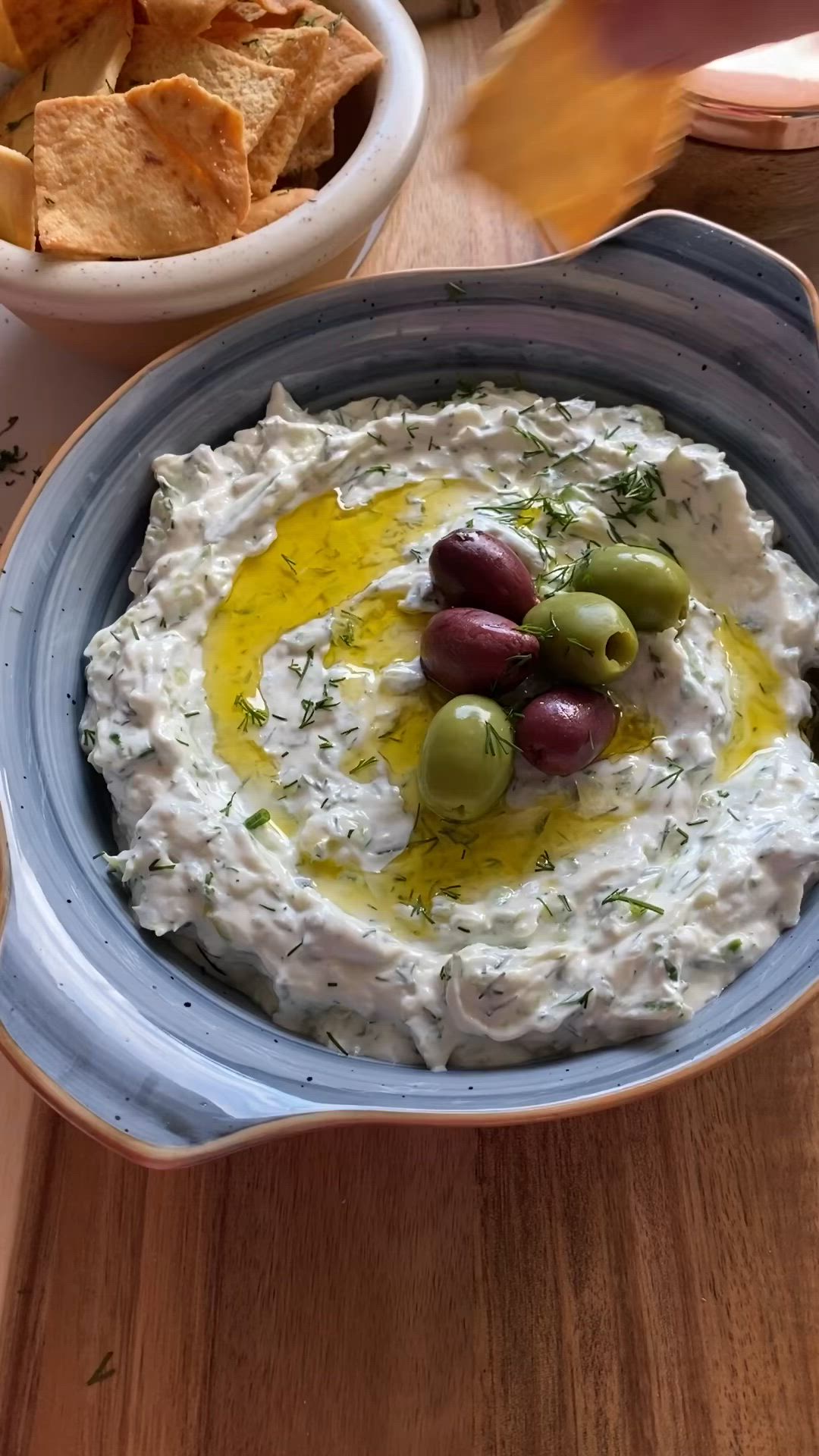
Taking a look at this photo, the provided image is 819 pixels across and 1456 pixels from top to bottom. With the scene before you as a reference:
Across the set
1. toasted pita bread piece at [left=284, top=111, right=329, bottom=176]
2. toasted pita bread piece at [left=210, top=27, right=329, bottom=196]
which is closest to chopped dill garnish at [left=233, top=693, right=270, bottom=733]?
toasted pita bread piece at [left=210, top=27, right=329, bottom=196]

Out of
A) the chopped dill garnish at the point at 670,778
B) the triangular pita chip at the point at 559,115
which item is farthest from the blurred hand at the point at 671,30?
the chopped dill garnish at the point at 670,778

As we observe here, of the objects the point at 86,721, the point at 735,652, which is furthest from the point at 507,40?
the point at 86,721

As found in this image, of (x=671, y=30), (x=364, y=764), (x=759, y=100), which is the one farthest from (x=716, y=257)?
(x=364, y=764)

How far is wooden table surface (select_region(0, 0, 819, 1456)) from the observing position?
4.17 feet

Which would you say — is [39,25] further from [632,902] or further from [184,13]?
[632,902]

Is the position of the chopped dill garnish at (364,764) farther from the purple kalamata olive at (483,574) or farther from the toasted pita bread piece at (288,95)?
the toasted pita bread piece at (288,95)

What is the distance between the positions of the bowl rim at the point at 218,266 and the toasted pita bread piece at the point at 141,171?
3 cm

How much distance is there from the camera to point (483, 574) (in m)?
1.48

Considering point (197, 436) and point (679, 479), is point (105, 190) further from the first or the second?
point (679, 479)

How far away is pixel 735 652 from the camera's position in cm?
156

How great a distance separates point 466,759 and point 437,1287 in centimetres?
66

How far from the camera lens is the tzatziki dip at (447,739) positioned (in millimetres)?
1322

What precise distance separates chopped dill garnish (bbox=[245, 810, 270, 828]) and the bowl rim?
817 millimetres

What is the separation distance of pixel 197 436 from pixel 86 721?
0.52 metres
